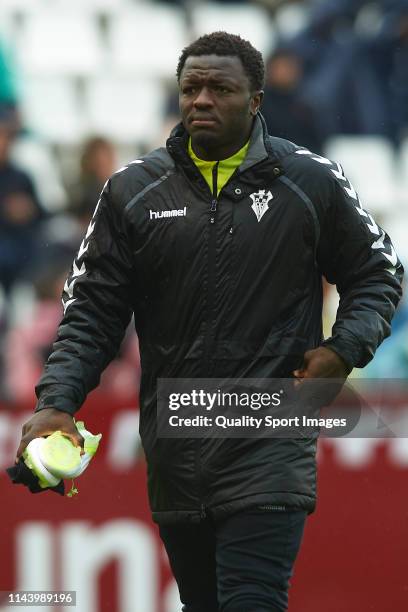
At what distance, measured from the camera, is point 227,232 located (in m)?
4.16

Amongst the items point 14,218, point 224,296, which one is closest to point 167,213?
point 224,296

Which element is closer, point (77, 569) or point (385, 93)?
point (77, 569)

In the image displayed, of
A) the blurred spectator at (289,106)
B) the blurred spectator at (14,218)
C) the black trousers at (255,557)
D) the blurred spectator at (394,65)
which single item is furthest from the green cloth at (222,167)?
the blurred spectator at (394,65)

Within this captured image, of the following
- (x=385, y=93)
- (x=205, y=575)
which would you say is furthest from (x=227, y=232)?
(x=385, y=93)

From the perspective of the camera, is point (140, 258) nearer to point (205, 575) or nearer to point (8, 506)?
point (205, 575)

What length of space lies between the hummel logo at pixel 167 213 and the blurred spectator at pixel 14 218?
4941 mm

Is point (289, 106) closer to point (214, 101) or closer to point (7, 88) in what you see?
point (7, 88)

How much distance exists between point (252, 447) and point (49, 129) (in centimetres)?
671

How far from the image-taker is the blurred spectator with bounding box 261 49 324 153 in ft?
32.3

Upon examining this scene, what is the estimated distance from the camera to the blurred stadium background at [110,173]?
6062 mm

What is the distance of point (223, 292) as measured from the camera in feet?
13.6

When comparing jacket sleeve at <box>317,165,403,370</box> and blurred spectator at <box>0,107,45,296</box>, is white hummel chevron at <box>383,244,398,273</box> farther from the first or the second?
blurred spectator at <box>0,107,45,296</box>

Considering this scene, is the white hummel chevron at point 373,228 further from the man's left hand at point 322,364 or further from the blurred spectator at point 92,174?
the blurred spectator at point 92,174

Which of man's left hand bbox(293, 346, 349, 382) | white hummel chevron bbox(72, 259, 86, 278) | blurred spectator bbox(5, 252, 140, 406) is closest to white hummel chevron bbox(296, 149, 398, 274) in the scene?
man's left hand bbox(293, 346, 349, 382)
